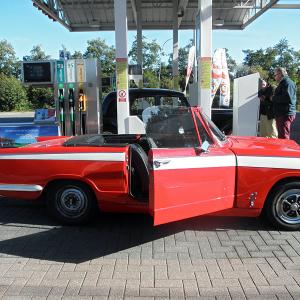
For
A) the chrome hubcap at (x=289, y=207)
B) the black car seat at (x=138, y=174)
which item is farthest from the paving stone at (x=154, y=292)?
the chrome hubcap at (x=289, y=207)

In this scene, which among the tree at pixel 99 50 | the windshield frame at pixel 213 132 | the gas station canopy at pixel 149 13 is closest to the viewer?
the windshield frame at pixel 213 132

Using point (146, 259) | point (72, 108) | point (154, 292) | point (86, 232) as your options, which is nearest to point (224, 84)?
point (72, 108)

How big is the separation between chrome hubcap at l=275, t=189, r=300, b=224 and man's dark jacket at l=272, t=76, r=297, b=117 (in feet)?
13.0

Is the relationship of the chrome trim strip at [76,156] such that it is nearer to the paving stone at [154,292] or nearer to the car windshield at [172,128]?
the car windshield at [172,128]

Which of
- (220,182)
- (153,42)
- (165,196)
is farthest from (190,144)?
(153,42)

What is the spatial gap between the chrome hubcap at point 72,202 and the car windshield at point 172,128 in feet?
3.79

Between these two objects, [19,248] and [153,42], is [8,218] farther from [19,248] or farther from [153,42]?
[153,42]

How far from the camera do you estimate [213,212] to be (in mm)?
4719

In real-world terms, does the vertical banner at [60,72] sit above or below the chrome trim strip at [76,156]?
above

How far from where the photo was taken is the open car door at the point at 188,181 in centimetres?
421

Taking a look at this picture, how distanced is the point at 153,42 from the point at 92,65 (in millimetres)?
55378

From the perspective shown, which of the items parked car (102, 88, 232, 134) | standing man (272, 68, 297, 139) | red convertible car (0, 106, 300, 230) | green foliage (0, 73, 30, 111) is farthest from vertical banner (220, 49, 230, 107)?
green foliage (0, 73, 30, 111)

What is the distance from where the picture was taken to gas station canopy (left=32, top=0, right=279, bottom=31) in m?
17.1

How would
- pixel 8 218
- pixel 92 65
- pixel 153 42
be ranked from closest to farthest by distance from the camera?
pixel 8 218
pixel 92 65
pixel 153 42
